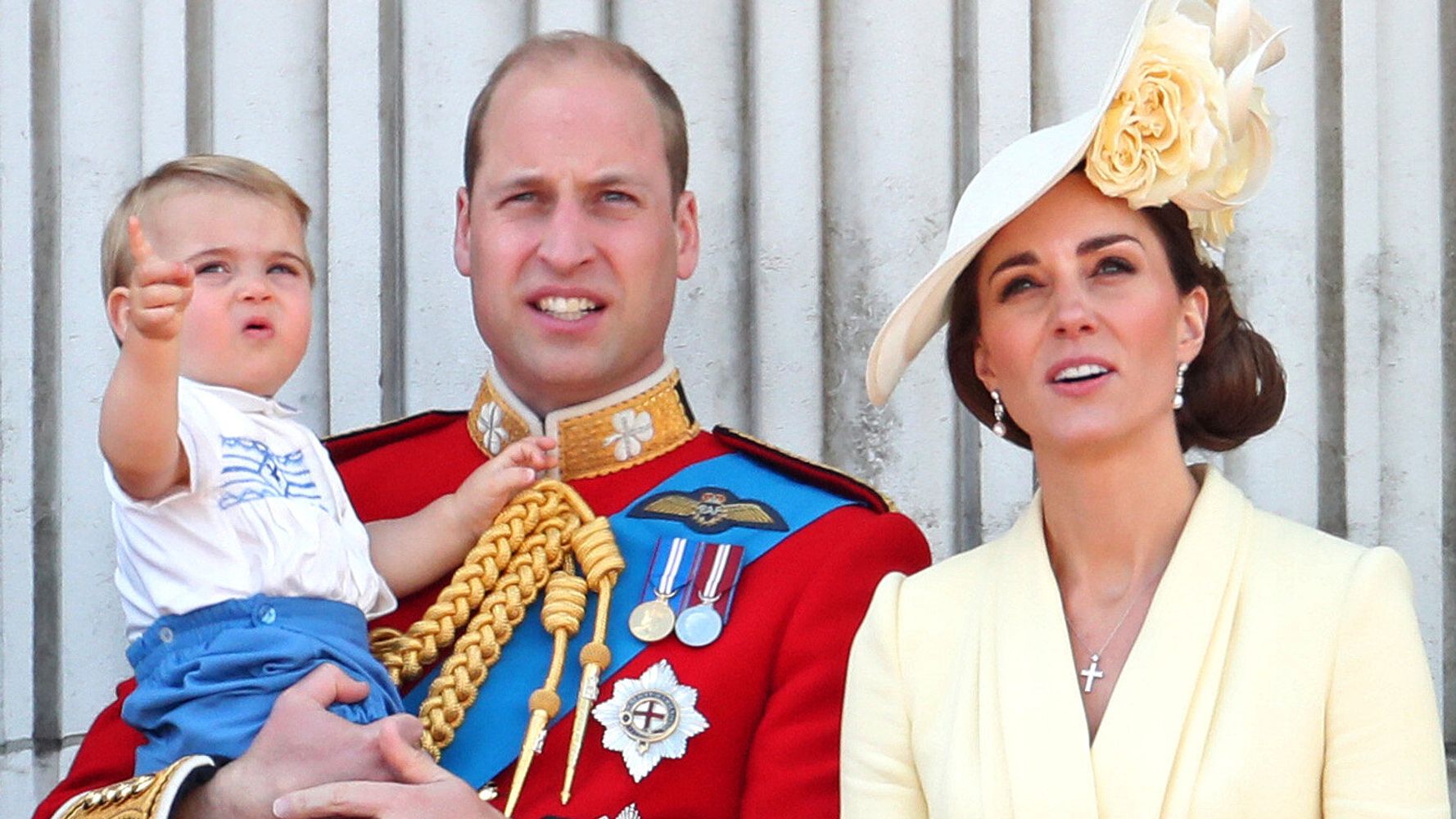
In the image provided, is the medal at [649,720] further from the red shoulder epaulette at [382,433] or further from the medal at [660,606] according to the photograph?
the red shoulder epaulette at [382,433]

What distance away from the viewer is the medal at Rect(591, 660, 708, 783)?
280 centimetres

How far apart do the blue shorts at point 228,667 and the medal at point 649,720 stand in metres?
0.30

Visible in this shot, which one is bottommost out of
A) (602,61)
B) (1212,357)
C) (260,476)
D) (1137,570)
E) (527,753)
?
(527,753)

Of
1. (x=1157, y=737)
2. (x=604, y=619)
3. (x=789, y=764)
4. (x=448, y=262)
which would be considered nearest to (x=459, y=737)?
(x=604, y=619)

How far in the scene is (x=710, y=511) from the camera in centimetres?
304

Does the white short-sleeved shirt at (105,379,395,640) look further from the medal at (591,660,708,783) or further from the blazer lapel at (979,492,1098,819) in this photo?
the blazer lapel at (979,492,1098,819)

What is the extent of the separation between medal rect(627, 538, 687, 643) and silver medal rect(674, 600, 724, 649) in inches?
0.6

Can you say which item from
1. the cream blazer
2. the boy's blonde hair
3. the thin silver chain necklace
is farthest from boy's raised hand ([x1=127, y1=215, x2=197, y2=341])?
the thin silver chain necklace

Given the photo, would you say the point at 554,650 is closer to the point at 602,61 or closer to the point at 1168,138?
the point at 602,61

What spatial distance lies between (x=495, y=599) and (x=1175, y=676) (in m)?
0.92

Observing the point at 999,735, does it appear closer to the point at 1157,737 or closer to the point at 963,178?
the point at 1157,737

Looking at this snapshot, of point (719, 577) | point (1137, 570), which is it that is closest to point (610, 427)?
point (719, 577)

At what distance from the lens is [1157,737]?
97.4 inches

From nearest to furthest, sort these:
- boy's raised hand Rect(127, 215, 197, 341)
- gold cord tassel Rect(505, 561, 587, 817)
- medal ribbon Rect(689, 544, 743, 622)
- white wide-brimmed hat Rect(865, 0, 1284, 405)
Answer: boy's raised hand Rect(127, 215, 197, 341) < white wide-brimmed hat Rect(865, 0, 1284, 405) < gold cord tassel Rect(505, 561, 587, 817) < medal ribbon Rect(689, 544, 743, 622)
